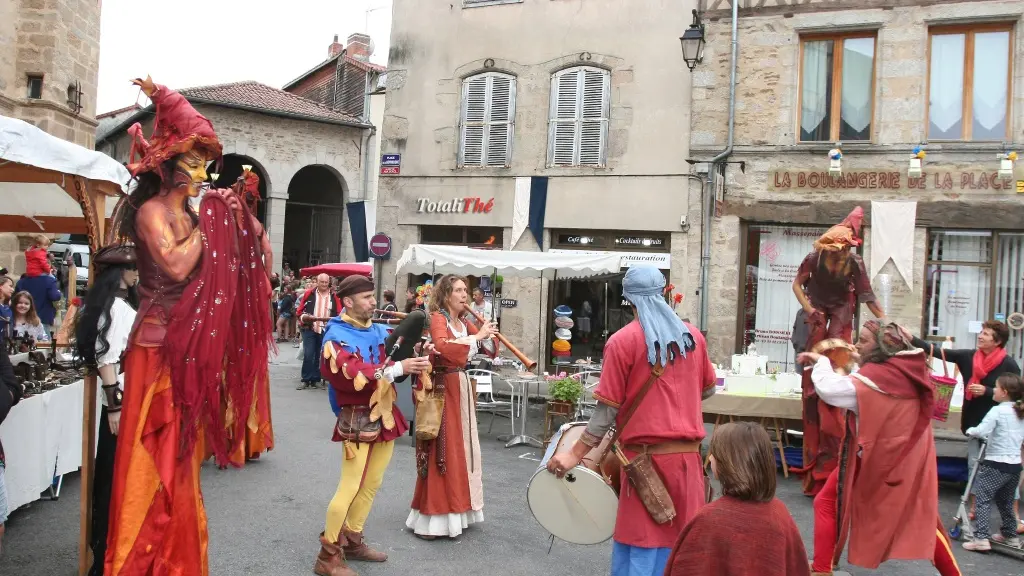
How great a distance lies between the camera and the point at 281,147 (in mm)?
24125

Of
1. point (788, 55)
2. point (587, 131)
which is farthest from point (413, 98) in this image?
point (788, 55)

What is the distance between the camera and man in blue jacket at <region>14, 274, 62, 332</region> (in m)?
11.1

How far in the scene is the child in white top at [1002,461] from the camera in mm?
5648

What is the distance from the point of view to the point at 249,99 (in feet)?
78.9

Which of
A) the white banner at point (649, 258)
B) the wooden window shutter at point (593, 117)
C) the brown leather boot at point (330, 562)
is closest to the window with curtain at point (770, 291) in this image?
the white banner at point (649, 258)

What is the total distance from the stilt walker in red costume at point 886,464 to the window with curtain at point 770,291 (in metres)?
8.92

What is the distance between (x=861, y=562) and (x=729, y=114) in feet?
31.9

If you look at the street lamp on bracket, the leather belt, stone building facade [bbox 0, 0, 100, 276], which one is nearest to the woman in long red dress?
the leather belt

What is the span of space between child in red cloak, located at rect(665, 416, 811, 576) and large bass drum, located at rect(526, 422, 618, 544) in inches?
46.5

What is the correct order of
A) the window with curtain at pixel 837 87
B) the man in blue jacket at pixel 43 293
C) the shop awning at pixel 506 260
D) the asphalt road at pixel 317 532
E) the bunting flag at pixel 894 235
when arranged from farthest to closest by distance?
the window with curtain at pixel 837 87, the bunting flag at pixel 894 235, the man in blue jacket at pixel 43 293, the shop awning at pixel 506 260, the asphalt road at pixel 317 532

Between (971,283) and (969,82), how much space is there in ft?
9.94

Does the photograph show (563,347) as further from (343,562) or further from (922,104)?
(343,562)

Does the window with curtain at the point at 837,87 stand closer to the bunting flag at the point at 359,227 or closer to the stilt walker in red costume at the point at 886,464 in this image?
the bunting flag at the point at 359,227

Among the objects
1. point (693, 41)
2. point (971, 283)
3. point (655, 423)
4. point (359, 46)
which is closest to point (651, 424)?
point (655, 423)
